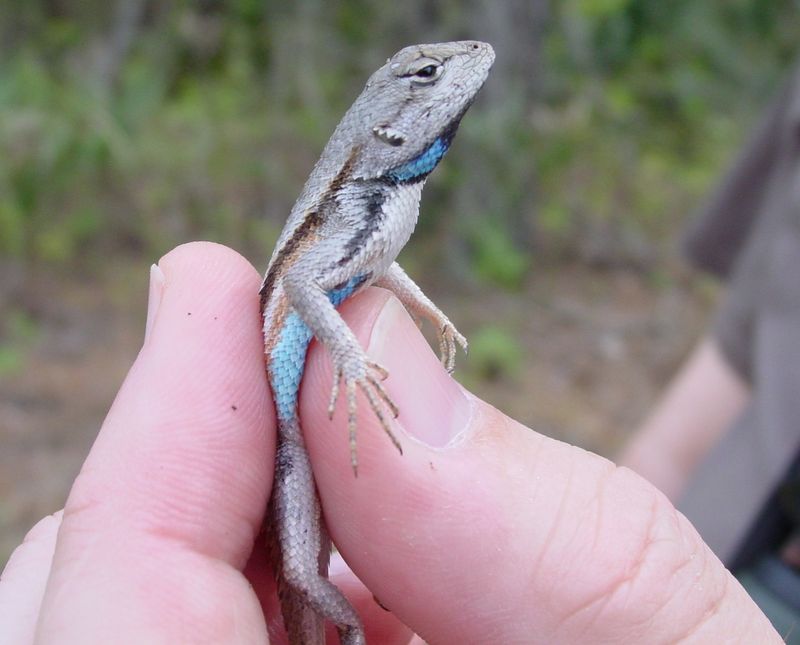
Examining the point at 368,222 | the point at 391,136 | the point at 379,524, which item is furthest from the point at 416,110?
the point at 379,524

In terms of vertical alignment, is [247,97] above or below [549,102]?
below

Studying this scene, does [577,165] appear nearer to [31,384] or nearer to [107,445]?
[31,384]

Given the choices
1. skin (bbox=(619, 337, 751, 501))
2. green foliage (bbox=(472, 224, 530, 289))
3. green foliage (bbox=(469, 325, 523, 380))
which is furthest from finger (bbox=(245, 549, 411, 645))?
green foliage (bbox=(472, 224, 530, 289))

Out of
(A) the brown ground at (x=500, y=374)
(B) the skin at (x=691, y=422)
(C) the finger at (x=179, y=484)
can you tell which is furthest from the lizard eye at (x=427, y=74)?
(A) the brown ground at (x=500, y=374)

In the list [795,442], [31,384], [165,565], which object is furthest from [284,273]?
[31,384]

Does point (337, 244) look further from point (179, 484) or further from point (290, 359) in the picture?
point (179, 484)

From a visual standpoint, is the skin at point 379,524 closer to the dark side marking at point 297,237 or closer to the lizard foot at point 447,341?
the dark side marking at point 297,237
